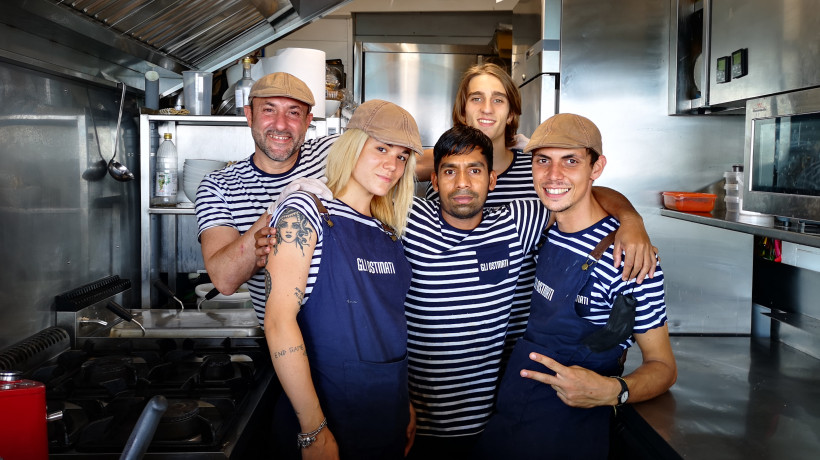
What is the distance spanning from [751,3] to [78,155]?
7.67 ft

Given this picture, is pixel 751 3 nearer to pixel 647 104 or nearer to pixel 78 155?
pixel 647 104

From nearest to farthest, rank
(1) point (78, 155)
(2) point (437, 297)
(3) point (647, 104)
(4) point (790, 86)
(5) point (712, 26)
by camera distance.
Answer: (2) point (437, 297) → (4) point (790, 86) → (1) point (78, 155) → (5) point (712, 26) → (3) point (647, 104)

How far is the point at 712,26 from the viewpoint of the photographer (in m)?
2.48

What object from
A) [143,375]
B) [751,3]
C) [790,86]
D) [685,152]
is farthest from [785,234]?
[143,375]

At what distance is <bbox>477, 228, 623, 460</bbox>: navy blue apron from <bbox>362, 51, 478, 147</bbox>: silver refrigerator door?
3743mm

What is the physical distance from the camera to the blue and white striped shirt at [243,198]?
1954mm

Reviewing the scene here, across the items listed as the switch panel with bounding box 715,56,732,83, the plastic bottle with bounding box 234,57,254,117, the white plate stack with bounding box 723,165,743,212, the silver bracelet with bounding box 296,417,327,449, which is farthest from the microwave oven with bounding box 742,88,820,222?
the plastic bottle with bounding box 234,57,254,117

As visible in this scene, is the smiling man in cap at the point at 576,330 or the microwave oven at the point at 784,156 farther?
the microwave oven at the point at 784,156

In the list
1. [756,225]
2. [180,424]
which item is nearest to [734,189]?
[756,225]

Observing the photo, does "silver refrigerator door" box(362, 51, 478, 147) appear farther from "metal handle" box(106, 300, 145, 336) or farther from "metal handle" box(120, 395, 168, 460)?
"metal handle" box(120, 395, 168, 460)

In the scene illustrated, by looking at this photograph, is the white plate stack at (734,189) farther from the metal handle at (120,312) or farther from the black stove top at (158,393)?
the metal handle at (120,312)

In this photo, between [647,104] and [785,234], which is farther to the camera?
[647,104]

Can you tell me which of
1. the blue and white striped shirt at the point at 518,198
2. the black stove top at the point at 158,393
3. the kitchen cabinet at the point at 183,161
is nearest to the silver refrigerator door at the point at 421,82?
the kitchen cabinet at the point at 183,161

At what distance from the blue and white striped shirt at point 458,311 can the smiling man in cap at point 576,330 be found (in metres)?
0.08
